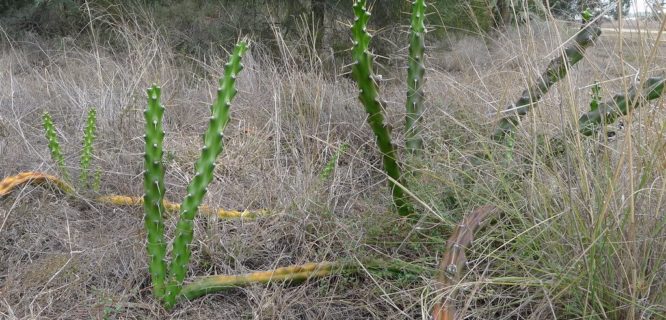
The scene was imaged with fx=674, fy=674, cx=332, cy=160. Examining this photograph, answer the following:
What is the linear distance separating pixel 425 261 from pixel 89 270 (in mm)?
1115

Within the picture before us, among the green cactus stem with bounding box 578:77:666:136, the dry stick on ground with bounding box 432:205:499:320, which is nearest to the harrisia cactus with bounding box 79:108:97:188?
the dry stick on ground with bounding box 432:205:499:320

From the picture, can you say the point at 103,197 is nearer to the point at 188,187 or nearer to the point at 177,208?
the point at 177,208

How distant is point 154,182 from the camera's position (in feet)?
6.54

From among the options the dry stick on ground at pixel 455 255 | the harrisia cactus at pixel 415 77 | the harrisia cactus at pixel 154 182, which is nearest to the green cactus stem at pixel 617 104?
the dry stick on ground at pixel 455 255

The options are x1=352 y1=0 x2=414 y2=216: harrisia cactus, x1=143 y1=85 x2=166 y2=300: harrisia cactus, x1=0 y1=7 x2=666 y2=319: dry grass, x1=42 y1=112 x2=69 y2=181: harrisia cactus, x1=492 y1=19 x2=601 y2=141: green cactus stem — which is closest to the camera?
x1=0 y1=7 x2=666 y2=319: dry grass

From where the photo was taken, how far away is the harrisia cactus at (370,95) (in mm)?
2184

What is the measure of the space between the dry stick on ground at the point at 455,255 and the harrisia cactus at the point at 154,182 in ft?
2.74

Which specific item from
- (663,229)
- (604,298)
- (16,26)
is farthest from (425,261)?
(16,26)

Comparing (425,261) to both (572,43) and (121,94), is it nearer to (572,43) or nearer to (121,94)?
(572,43)

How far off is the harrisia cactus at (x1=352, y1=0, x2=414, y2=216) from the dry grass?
74 millimetres

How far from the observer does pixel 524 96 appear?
2.68m

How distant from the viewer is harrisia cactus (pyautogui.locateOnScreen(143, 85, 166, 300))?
197 centimetres

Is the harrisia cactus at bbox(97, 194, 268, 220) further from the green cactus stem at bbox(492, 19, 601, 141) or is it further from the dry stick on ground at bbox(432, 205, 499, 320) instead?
the green cactus stem at bbox(492, 19, 601, 141)

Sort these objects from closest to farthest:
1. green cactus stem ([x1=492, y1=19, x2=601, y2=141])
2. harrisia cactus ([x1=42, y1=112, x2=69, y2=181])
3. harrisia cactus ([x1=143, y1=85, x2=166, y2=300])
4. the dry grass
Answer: the dry grass, harrisia cactus ([x1=143, y1=85, x2=166, y2=300]), green cactus stem ([x1=492, y1=19, x2=601, y2=141]), harrisia cactus ([x1=42, y1=112, x2=69, y2=181])
